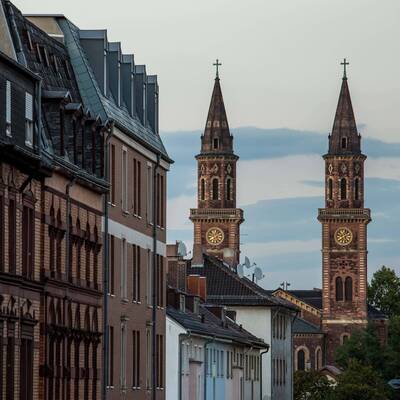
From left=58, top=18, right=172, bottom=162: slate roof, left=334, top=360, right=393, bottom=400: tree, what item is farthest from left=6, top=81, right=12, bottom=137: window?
left=334, top=360, right=393, bottom=400: tree

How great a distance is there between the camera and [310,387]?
151m

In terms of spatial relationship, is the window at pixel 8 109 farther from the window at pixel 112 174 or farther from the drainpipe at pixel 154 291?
the drainpipe at pixel 154 291

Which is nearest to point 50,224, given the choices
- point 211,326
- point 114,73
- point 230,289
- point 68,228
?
point 68,228

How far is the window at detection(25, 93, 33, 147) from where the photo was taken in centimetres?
4844

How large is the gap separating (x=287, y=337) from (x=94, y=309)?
225ft

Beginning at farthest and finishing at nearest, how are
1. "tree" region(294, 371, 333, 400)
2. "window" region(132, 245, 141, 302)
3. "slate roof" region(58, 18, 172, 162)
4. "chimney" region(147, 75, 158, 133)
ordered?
"tree" region(294, 371, 333, 400), "chimney" region(147, 75, 158, 133), "window" region(132, 245, 141, 302), "slate roof" region(58, 18, 172, 162)

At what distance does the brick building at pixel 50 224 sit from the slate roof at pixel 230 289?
57.0 metres

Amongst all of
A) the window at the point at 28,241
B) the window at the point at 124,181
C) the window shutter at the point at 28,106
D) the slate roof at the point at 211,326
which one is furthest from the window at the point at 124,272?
the window shutter at the point at 28,106

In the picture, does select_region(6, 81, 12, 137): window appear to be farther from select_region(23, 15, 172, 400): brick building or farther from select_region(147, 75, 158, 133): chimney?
select_region(147, 75, 158, 133): chimney

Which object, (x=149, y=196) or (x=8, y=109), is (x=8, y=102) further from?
(x=149, y=196)

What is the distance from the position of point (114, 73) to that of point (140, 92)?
A: 4.56m

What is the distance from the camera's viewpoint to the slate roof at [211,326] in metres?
83.3

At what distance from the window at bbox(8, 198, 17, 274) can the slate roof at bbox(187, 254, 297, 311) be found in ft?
231

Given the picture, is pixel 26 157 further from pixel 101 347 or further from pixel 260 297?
pixel 260 297
